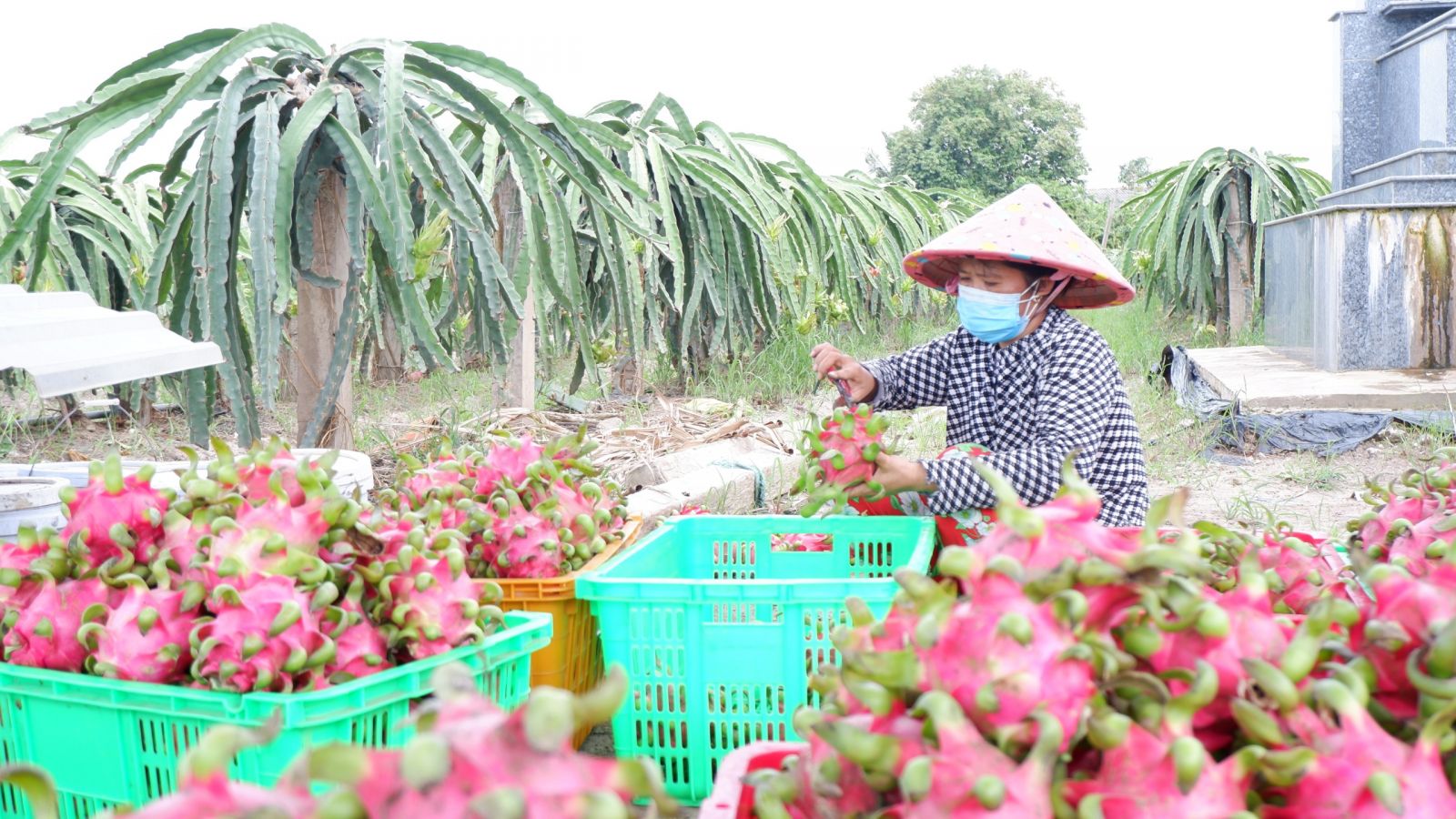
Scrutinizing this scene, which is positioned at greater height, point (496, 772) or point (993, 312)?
point (993, 312)

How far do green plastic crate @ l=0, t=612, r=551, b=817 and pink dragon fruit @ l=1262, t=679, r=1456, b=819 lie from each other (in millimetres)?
797

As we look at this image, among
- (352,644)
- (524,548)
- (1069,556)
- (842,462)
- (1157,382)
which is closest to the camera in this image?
(1069,556)

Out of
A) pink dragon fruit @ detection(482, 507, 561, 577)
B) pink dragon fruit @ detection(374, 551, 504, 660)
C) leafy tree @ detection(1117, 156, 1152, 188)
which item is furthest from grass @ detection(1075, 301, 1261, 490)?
leafy tree @ detection(1117, 156, 1152, 188)

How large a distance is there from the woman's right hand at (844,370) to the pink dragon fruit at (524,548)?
2.97ft

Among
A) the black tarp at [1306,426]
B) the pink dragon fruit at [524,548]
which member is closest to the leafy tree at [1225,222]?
the black tarp at [1306,426]

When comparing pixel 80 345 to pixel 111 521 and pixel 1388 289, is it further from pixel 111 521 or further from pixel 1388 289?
pixel 1388 289

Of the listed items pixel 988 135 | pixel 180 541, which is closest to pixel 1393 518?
pixel 180 541

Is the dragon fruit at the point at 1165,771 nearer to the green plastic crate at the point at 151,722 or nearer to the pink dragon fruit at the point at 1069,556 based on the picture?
the pink dragon fruit at the point at 1069,556

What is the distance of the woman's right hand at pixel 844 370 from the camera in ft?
8.45

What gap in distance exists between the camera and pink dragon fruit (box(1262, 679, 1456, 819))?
72 cm

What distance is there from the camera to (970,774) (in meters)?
0.72

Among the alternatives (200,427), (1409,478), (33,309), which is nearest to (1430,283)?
(1409,478)

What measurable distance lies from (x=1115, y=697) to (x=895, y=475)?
1.29 metres

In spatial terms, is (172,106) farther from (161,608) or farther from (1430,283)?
(1430,283)
